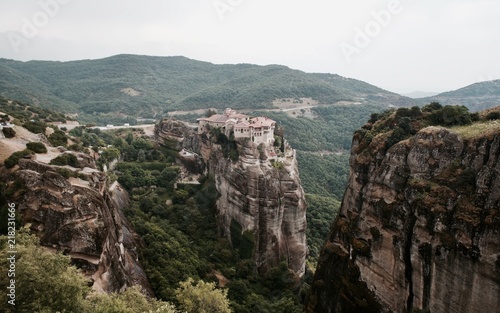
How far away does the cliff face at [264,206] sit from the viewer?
4947 centimetres

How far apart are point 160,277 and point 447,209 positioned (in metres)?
26.0

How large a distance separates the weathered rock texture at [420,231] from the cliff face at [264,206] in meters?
18.5

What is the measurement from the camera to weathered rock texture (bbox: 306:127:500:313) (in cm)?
1997

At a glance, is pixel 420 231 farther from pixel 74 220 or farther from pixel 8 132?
pixel 8 132

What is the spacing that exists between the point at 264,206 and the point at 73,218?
28970 mm

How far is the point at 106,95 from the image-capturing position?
636 ft

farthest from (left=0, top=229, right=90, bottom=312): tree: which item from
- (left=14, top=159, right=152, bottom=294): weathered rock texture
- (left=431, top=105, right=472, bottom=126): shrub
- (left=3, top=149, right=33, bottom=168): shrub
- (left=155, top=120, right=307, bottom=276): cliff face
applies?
(left=155, top=120, right=307, bottom=276): cliff face

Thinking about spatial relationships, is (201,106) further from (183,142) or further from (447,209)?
(447,209)

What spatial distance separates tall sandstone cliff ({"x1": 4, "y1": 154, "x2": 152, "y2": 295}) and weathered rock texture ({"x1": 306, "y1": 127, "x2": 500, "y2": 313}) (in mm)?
17439

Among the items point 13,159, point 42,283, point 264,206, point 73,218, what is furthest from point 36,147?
point 264,206

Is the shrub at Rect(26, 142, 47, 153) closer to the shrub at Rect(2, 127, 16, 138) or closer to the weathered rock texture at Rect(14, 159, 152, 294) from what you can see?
the shrub at Rect(2, 127, 16, 138)

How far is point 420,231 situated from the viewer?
23000 millimetres

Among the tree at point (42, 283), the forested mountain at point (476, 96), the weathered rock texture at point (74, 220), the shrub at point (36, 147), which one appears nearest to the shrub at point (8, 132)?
the shrub at point (36, 147)

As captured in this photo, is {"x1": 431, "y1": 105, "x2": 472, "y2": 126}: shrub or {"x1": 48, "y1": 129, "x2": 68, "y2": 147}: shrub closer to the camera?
{"x1": 431, "y1": 105, "x2": 472, "y2": 126}: shrub
